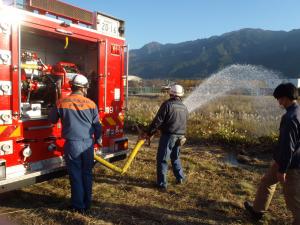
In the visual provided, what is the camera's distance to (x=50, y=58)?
7066 mm

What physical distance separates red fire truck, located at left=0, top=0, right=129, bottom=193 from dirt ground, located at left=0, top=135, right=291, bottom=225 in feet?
1.63

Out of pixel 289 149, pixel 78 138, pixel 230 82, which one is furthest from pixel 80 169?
pixel 230 82

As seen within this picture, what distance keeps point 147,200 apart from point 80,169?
1250 millimetres

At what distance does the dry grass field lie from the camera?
486 cm

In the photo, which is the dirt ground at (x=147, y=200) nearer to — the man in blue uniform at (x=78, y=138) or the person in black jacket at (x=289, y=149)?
the man in blue uniform at (x=78, y=138)

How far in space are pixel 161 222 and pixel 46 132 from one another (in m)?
2.04

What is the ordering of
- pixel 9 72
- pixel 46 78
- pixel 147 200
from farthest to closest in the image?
pixel 46 78 → pixel 147 200 → pixel 9 72

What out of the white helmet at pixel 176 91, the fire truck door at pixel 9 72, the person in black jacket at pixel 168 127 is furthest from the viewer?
the white helmet at pixel 176 91

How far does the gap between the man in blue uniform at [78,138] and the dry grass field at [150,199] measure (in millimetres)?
303

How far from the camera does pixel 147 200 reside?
5559mm

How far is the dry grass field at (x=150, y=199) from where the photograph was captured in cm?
486

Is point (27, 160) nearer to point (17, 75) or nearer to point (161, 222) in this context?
point (17, 75)

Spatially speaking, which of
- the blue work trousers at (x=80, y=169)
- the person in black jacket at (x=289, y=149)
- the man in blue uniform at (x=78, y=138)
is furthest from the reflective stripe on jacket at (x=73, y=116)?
the person in black jacket at (x=289, y=149)

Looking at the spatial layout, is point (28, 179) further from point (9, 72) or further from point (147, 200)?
point (147, 200)
